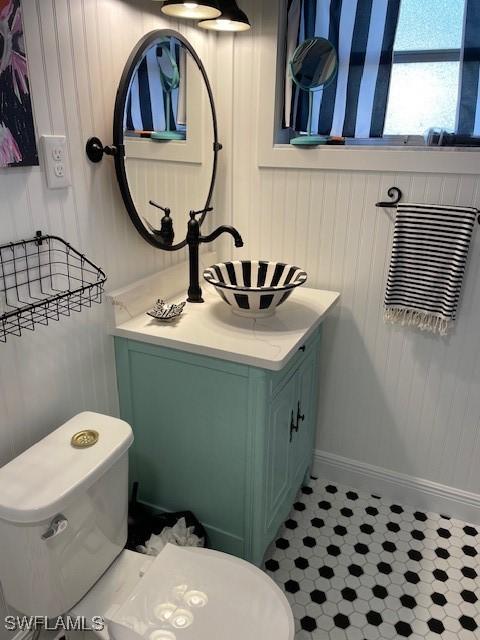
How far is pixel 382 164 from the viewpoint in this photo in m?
1.72

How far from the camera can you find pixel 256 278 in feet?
6.18

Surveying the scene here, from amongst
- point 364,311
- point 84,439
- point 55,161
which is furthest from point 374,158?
point 84,439

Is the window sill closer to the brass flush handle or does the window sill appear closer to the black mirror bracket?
the black mirror bracket

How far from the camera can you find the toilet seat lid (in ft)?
3.67

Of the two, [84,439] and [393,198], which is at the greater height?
[393,198]

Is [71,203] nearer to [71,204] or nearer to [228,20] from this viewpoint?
[71,204]

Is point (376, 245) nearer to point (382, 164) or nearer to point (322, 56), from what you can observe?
point (382, 164)

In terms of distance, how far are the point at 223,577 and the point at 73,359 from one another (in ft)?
2.35

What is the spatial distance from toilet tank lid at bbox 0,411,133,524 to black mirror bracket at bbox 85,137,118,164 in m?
0.71

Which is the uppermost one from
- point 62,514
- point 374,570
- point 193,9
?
point 193,9

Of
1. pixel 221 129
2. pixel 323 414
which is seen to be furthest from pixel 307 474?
pixel 221 129

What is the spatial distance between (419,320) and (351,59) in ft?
3.14

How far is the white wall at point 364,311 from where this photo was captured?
70.7 inches

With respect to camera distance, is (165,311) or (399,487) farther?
(399,487)
